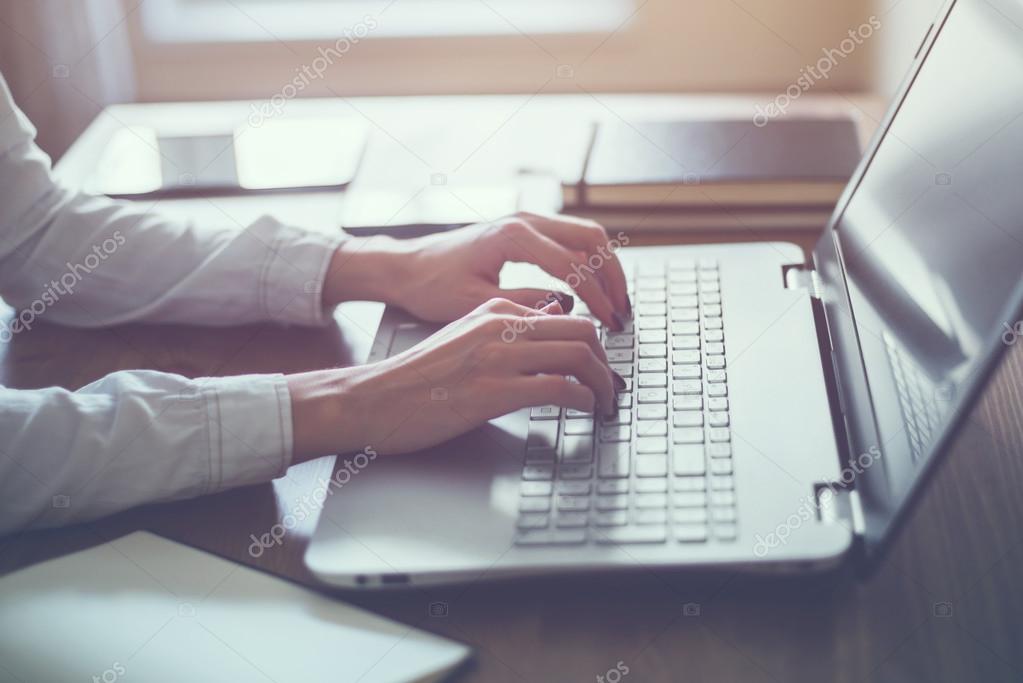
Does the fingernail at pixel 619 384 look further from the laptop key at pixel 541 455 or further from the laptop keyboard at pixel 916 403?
the laptop keyboard at pixel 916 403

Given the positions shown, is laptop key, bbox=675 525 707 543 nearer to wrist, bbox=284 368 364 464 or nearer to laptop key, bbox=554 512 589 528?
laptop key, bbox=554 512 589 528

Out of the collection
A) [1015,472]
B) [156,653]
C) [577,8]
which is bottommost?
[156,653]

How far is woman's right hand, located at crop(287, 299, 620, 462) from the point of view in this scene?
0.72m

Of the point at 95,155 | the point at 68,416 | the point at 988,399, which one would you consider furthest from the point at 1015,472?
the point at 95,155

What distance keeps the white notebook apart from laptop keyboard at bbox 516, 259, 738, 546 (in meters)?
0.11

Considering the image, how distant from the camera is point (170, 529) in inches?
27.1

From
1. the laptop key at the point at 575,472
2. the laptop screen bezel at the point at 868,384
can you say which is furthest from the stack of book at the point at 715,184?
the laptop key at the point at 575,472

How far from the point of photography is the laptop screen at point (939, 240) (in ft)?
1.92

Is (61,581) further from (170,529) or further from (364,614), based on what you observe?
(364,614)

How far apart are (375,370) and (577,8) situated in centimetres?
114

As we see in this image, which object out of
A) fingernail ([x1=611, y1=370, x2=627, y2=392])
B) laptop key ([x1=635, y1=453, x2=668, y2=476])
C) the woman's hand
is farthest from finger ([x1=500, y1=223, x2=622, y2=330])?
laptop key ([x1=635, y1=453, x2=668, y2=476])

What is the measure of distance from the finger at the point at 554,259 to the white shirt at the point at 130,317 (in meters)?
0.18

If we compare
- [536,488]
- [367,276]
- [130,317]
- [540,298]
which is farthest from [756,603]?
[130,317]

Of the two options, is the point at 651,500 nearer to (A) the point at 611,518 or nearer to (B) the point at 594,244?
(A) the point at 611,518
